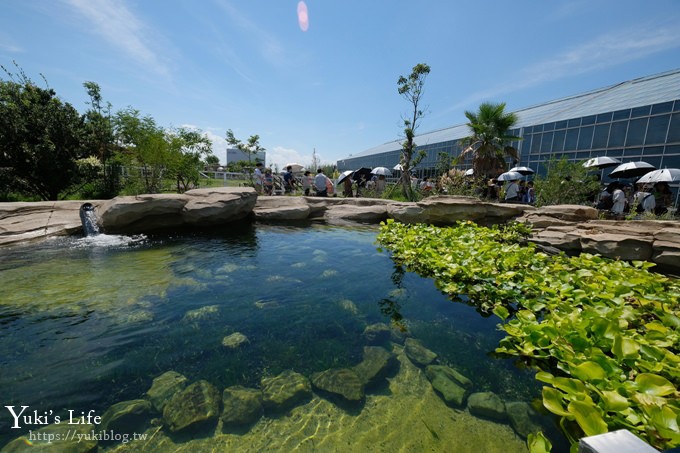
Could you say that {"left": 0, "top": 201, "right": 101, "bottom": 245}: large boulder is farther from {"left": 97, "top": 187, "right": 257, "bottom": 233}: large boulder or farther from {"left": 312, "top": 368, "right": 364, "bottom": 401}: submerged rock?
{"left": 312, "top": 368, "right": 364, "bottom": 401}: submerged rock

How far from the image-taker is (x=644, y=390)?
1697 millimetres

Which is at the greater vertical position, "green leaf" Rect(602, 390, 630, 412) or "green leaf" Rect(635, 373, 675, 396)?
"green leaf" Rect(635, 373, 675, 396)

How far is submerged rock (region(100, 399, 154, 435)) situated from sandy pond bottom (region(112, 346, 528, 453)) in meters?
0.11

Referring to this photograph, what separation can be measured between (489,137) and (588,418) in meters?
15.7

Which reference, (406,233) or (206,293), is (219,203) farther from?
(406,233)

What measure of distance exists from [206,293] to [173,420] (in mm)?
2177

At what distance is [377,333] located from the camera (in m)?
3.15

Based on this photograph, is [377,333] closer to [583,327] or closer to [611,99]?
[583,327]

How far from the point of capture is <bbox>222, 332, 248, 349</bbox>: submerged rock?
2851mm

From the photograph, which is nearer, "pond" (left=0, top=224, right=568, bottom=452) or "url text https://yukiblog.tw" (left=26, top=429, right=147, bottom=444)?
"url text https://yukiblog.tw" (left=26, top=429, right=147, bottom=444)

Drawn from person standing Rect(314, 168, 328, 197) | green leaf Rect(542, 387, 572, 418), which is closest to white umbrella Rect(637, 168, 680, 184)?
green leaf Rect(542, 387, 572, 418)

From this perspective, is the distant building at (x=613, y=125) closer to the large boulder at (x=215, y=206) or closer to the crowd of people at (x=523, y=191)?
the crowd of people at (x=523, y=191)

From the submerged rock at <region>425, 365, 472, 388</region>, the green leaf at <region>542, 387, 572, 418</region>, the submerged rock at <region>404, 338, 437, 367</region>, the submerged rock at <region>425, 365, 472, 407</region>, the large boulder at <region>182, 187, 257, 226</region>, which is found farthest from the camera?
the large boulder at <region>182, 187, 257, 226</region>

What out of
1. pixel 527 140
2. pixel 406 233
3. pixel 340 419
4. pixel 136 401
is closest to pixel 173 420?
pixel 136 401
